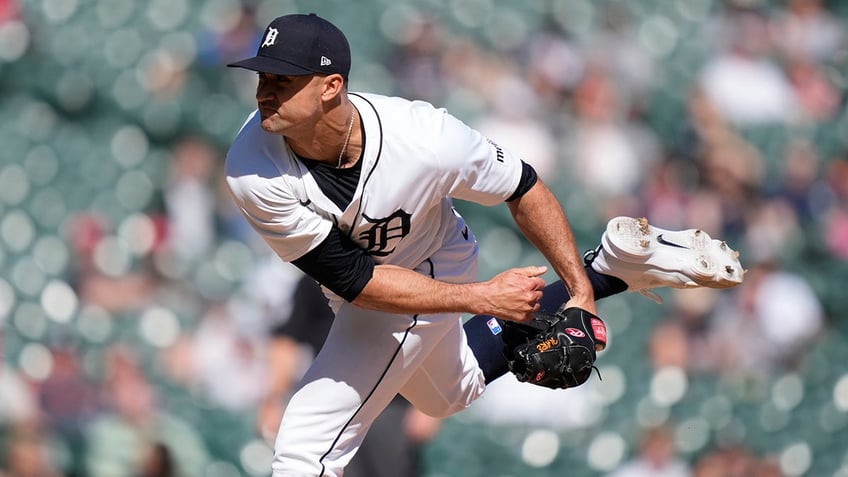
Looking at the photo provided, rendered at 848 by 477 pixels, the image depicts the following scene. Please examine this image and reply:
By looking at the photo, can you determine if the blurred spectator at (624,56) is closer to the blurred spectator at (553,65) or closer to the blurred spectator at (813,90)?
the blurred spectator at (553,65)

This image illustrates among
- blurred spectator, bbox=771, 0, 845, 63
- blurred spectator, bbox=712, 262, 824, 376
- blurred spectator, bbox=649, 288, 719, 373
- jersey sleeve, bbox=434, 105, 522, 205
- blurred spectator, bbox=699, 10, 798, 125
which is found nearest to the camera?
jersey sleeve, bbox=434, 105, 522, 205

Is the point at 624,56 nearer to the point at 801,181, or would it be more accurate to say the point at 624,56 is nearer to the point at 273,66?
the point at 801,181

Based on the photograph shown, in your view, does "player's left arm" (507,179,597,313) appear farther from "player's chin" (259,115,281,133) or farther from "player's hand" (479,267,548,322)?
"player's chin" (259,115,281,133)

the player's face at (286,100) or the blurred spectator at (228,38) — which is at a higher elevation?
the player's face at (286,100)

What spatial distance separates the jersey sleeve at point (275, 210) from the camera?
11.2 feet

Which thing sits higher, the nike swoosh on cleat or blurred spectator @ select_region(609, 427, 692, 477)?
the nike swoosh on cleat

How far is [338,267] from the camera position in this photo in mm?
3498

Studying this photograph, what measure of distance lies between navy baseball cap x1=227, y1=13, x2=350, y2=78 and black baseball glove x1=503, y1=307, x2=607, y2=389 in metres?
0.95

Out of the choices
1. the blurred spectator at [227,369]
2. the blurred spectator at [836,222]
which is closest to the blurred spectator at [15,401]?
the blurred spectator at [227,369]

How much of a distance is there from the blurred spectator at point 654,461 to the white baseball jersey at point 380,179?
2.89m

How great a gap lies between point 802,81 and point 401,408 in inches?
145

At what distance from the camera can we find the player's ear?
3.39 meters

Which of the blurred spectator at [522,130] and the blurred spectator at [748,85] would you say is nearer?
the blurred spectator at [522,130]

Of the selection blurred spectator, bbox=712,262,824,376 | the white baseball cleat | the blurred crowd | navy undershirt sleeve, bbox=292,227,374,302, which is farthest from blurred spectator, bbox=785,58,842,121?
navy undershirt sleeve, bbox=292,227,374,302
